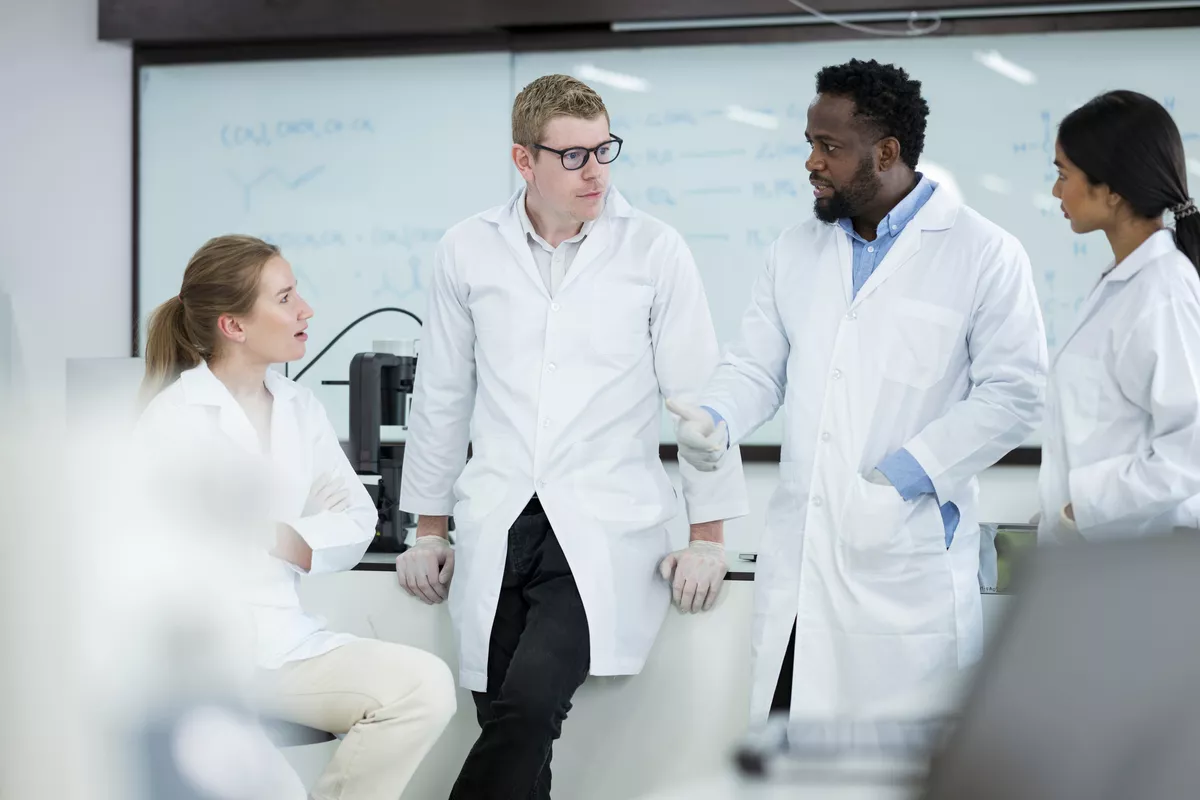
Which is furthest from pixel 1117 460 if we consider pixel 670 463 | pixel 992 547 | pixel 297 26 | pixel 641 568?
pixel 297 26

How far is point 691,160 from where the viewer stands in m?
3.48

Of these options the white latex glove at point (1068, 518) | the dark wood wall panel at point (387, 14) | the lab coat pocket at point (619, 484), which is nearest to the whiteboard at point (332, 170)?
the dark wood wall panel at point (387, 14)

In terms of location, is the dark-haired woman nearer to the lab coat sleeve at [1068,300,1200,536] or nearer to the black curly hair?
the lab coat sleeve at [1068,300,1200,536]

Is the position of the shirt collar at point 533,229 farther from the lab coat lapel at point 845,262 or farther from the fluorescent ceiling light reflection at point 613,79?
the fluorescent ceiling light reflection at point 613,79

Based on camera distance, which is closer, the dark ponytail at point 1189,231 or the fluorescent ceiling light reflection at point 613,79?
the dark ponytail at point 1189,231

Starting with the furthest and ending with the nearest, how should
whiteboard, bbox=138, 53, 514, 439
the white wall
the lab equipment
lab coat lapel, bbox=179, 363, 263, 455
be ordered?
the white wall, whiteboard, bbox=138, 53, 514, 439, lab coat lapel, bbox=179, 363, 263, 455, the lab equipment

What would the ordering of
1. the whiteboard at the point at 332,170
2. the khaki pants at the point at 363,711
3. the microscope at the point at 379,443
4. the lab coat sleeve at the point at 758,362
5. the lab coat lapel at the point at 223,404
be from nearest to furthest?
the khaki pants at the point at 363,711, the lab coat lapel at the point at 223,404, the lab coat sleeve at the point at 758,362, the microscope at the point at 379,443, the whiteboard at the point at 332,170

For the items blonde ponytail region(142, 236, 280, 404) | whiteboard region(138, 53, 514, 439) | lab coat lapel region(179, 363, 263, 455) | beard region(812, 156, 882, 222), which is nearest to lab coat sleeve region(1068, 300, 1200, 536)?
beard region(812, 156, 882, 222)

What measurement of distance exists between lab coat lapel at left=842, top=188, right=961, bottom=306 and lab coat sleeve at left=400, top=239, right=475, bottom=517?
0.67 metres

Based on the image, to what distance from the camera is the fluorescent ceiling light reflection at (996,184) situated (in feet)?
10.9

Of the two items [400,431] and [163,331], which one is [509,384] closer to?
[163,331]

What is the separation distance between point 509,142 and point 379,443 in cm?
150

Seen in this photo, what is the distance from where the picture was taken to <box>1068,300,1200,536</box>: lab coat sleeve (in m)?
1.55

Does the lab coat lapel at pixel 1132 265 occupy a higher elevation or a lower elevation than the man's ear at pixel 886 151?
lower
